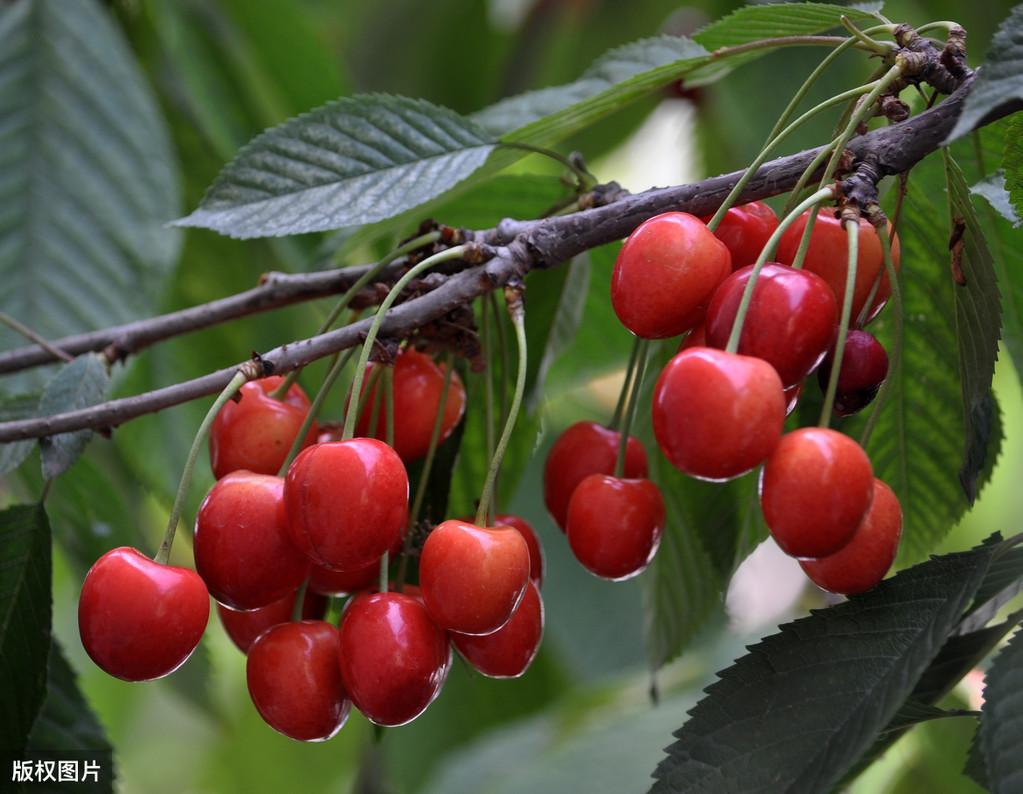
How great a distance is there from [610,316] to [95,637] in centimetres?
88

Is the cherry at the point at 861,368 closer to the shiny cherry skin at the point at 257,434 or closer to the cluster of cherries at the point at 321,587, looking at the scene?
the cluster of cherries at the point at 321,587

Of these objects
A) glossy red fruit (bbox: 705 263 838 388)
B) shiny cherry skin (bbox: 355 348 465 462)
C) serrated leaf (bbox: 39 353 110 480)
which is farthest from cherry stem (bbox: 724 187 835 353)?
serrated leaf (bbox: 39 353 110 480)

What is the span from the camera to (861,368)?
79 cm

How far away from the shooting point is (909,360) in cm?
106

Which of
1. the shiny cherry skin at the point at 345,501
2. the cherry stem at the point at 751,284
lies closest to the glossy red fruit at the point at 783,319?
the cherry stem at the point at 751,284

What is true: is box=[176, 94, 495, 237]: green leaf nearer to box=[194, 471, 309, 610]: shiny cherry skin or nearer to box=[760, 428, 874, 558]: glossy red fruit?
box=[194, 471, 309, 610]: shiny cherry skin

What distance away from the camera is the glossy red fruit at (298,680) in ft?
2.81

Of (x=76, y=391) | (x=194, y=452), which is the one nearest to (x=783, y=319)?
(x=194, y=452)

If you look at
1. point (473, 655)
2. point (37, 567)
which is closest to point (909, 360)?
point (473, 655)

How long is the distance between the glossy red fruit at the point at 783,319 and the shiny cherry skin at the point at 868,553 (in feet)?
0.35

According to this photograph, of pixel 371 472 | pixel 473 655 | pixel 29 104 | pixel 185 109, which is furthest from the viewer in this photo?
pixel 185 109

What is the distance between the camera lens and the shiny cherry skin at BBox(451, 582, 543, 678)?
0.88 meters

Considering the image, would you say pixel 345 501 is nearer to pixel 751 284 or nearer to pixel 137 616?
pixel 137 616

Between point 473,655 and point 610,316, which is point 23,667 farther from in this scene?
point 610,316
